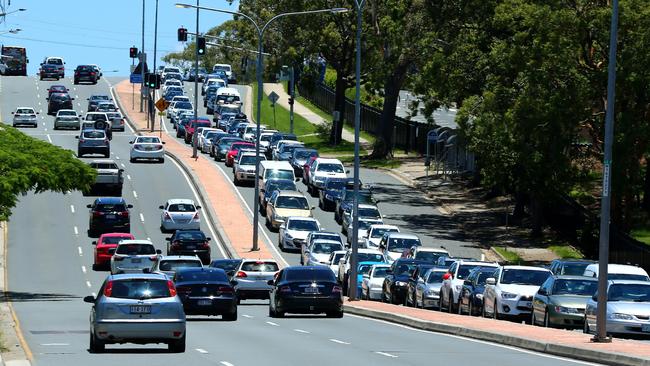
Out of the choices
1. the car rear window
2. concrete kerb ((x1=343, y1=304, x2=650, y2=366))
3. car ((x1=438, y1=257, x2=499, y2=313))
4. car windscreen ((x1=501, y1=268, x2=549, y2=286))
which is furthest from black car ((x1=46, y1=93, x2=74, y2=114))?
car windscreen ((x1=501, y1=268, x2=549, y2=286))

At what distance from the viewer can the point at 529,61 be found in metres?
60.2

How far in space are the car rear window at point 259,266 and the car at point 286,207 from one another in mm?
18371

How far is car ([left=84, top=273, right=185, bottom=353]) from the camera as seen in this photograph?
25.4m

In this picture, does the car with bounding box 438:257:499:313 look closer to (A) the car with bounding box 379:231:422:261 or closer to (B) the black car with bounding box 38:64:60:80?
(A) the car with bounding box 379:231:422:261

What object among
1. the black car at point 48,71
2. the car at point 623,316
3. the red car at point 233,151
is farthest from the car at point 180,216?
the black car at point 48,71

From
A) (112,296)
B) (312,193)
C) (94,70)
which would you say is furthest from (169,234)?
(94,70)

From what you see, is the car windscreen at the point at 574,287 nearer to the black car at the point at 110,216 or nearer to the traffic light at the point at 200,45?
the black car at the point at 110,216

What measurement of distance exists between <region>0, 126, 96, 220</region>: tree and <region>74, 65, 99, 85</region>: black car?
8655 centimetres

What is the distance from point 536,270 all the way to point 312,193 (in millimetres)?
38101

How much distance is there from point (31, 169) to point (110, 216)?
14.1 metres

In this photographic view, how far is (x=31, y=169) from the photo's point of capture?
1875 inches

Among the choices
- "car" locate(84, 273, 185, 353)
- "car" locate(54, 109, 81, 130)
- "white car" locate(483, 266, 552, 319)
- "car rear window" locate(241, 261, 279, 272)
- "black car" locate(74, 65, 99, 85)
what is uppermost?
"black car" locate(74, 65, 99, 85)

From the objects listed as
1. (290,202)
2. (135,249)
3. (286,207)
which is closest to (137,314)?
(135,249)

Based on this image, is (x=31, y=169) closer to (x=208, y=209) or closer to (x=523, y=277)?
(x=523, y=277)
